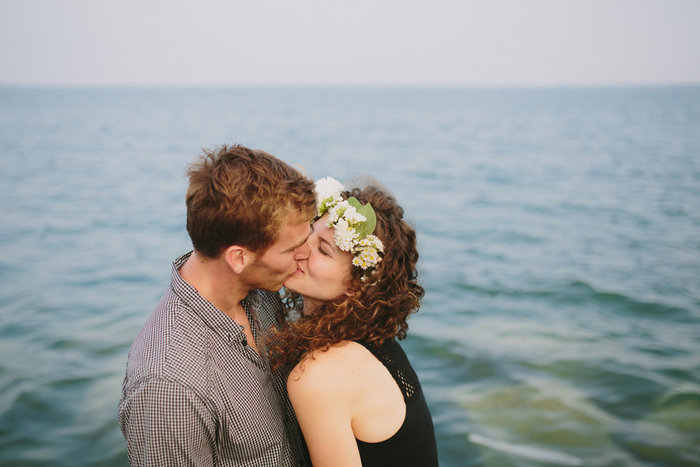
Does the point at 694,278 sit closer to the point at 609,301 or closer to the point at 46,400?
the point at 609,301

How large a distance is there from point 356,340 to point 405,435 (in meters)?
0.56

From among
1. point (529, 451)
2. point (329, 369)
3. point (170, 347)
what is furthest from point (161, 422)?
point (529, 451)

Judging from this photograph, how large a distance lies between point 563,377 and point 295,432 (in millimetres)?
5063

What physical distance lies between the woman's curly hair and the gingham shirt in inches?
8.8

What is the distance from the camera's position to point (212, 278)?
2.59m

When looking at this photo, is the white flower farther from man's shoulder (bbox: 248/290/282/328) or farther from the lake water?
the lake water

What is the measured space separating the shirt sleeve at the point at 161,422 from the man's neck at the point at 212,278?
1.79ft

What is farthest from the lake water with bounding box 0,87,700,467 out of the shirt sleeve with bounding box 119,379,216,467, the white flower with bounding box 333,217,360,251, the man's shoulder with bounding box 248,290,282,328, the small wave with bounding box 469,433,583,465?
the shirt sleeve with bounding box 119,379,216,467

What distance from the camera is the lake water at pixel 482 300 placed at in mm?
5758

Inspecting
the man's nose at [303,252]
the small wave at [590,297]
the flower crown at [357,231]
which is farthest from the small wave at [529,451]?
the small wave at [590,297]

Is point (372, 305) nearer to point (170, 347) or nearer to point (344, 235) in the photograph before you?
point (344, 235)

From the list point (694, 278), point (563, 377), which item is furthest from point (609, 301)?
point (563, 377)

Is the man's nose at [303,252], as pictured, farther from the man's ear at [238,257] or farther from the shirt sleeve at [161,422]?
the shirt sleeve at [161,422]

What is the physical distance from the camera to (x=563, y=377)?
271 inches
